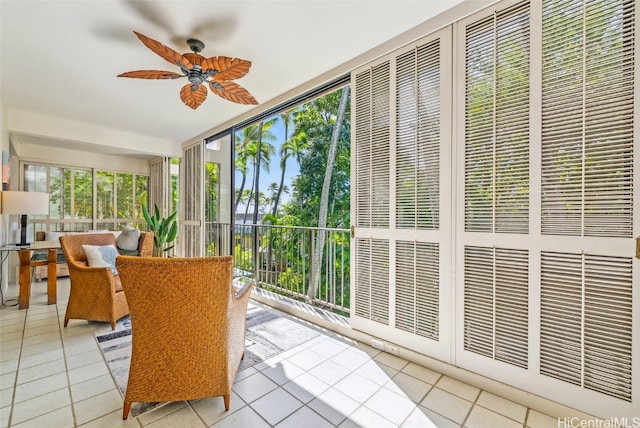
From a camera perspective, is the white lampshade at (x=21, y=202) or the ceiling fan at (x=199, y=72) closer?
the ceiling fan at (x=199, y=72)

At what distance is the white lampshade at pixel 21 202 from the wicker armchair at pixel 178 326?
3065 millimetres

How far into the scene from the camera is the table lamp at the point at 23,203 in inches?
126

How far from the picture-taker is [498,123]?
1791 mm

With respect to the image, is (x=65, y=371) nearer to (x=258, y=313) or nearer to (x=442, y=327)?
(x=258, y=313)

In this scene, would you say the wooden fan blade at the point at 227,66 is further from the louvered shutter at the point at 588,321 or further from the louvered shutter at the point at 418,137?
the louvered shutter at the point at 588,321

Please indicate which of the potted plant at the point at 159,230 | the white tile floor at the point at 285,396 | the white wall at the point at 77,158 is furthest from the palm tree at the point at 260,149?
the white tile floor at the point at 285,396

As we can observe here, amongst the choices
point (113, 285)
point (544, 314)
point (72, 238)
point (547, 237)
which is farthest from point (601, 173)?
point (72, 238)

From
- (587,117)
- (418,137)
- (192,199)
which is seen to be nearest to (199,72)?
(418,137)

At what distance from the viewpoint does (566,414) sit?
1535 millimetres

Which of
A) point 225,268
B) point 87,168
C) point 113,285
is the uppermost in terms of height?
point 87,168

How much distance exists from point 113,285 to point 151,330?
1.64 metres

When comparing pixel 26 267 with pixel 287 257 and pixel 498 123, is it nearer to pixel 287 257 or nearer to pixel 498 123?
pixel 287 257

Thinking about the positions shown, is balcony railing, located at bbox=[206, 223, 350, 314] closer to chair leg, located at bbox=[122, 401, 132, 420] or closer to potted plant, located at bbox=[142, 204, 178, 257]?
potted plant, located at bbox=[142, 204, 178, 257]

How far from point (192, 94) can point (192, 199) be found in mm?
3004
